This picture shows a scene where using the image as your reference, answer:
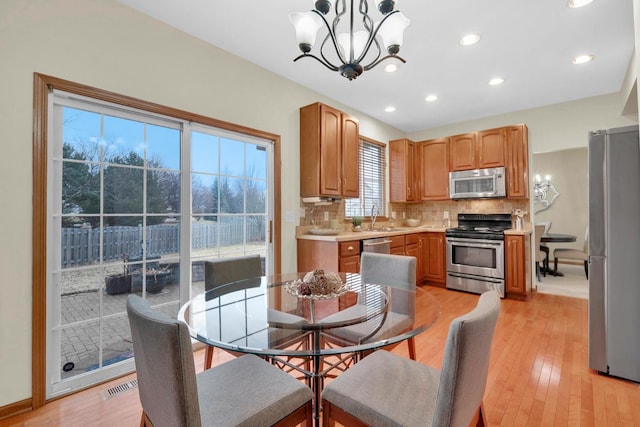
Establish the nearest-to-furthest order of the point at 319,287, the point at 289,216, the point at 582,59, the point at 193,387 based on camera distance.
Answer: the point at 193,387 < the point at 319,287 < the point at 582,59 < the point at 289,216

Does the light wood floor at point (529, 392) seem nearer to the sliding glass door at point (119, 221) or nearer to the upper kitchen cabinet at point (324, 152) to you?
the sliding glass door at point (119, 221)

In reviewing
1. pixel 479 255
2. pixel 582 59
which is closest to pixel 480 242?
pixel 479 255

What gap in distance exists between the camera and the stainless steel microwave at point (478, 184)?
13.9 ft

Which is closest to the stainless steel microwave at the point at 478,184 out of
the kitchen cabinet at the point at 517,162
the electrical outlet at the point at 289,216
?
the kitchen cabinet at the point at 517,162

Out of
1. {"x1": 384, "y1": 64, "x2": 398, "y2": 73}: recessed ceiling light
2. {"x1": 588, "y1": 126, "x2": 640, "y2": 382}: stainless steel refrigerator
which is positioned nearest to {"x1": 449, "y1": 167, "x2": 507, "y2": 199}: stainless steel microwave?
{"x1": 588, "y1": 126, "x2": 640, "y2": 382}: stainless steel refrigerator

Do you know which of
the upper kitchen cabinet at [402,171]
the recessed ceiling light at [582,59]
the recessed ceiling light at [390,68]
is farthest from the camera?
the upper kitchen cabinet at [402,171]

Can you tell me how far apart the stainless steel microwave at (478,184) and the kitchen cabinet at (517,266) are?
2.39 ft

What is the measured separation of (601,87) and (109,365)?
577 centimetres

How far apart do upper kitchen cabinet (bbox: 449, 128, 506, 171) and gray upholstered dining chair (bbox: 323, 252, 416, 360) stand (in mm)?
3079

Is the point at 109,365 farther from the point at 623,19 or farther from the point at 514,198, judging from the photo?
the point at 514,198

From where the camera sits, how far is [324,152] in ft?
10.9

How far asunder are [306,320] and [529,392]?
167 cm

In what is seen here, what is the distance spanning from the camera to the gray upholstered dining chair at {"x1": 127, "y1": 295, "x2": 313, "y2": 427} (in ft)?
2.80

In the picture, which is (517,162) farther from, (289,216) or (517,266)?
(289,216)
